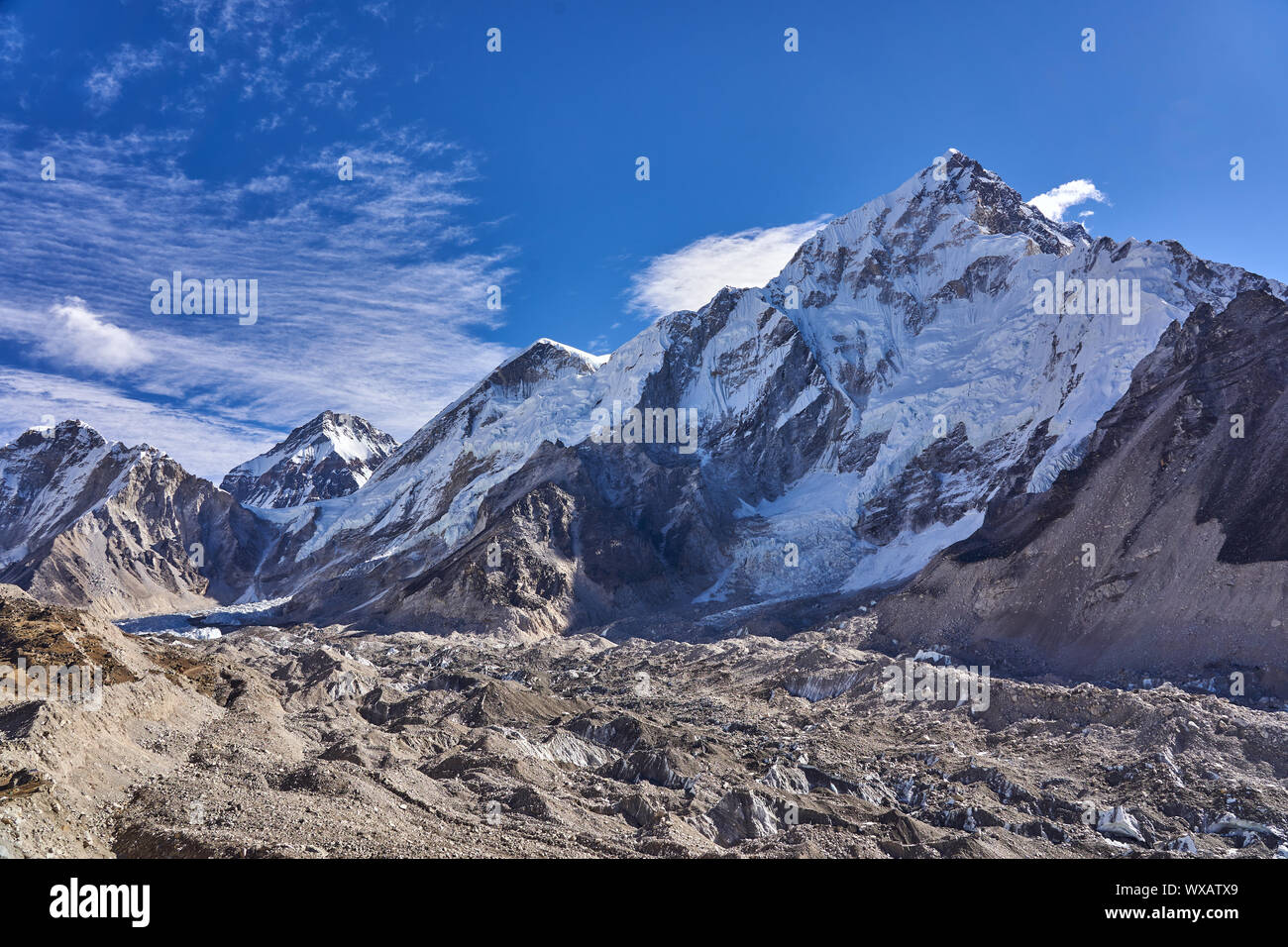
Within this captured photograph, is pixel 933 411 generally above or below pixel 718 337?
below

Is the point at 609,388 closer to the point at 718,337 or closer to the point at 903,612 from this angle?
the point at 718,337

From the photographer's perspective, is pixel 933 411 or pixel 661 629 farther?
pixel 933 411

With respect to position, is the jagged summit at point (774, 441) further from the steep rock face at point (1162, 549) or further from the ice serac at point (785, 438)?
the steep rock face at point (1162, 549)

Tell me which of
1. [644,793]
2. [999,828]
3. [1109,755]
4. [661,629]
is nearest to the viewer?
[999,828]

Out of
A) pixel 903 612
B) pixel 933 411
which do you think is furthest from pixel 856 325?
pixel 903 612
